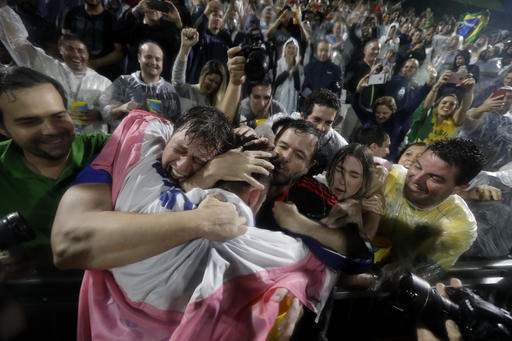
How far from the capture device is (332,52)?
1493mm

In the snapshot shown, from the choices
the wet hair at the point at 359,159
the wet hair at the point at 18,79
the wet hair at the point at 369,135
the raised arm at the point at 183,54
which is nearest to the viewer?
the wet hair at the point at 18,79

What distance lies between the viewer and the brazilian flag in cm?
178

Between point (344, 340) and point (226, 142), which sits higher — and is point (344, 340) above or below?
below

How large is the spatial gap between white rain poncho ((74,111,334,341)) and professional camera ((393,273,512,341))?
653 millimetres

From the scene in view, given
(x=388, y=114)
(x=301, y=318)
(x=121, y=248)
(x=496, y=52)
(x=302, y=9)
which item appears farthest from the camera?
(x=496, y=52)

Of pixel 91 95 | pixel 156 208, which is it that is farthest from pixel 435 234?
pixel 91 95

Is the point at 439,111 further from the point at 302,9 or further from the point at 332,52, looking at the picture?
the point at 302,9

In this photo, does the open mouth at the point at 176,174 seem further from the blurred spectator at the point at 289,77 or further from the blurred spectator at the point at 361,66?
the blurred spectator at the point at 361,66

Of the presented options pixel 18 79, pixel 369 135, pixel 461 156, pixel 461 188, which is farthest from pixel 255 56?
pixel 461 188

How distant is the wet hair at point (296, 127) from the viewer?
1229 millimetres

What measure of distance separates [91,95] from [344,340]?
1.46 metres

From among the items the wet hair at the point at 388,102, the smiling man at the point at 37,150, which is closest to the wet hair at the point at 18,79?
the smiling man at the point at 37,150

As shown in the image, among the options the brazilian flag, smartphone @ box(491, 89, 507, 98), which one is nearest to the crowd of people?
smartphone @ box(491, 89, 507, 98)

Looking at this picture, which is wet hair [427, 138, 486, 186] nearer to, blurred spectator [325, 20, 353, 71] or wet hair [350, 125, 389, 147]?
wet hair [350, 125, 389, 147]
